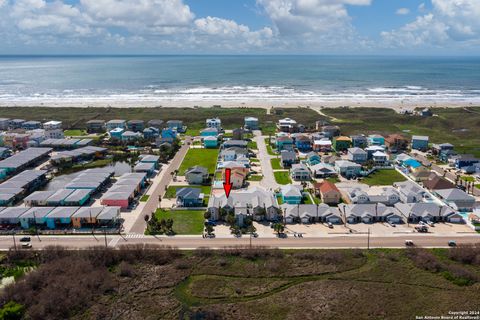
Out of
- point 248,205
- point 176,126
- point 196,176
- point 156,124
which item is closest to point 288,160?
point 196,176

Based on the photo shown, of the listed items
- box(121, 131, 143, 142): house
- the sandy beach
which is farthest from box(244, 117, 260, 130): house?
the sandy beach

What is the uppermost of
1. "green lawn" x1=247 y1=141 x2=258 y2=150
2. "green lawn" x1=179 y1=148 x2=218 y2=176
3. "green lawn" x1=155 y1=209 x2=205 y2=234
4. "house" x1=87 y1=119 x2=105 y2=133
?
"house" x1=87 y1=119 x2=105 y2=133

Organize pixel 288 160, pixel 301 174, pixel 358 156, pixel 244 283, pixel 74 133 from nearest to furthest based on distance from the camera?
pixel 244 283, pixel 301 174, pixel 288 160, pixel 358 156, pixel 74 133

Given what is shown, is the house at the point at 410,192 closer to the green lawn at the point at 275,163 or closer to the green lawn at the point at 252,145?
the green lawn at the point at 275,163

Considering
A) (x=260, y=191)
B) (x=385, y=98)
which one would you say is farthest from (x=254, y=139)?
(x=385, y=98)

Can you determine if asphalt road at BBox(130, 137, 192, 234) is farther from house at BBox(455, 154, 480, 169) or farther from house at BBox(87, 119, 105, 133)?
house at BBox(455, 154, 480, 169)

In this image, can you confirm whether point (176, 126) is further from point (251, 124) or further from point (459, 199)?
point (459, 199)

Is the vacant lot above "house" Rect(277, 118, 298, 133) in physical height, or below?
below

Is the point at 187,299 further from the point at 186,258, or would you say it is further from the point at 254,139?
the point at 254,139
